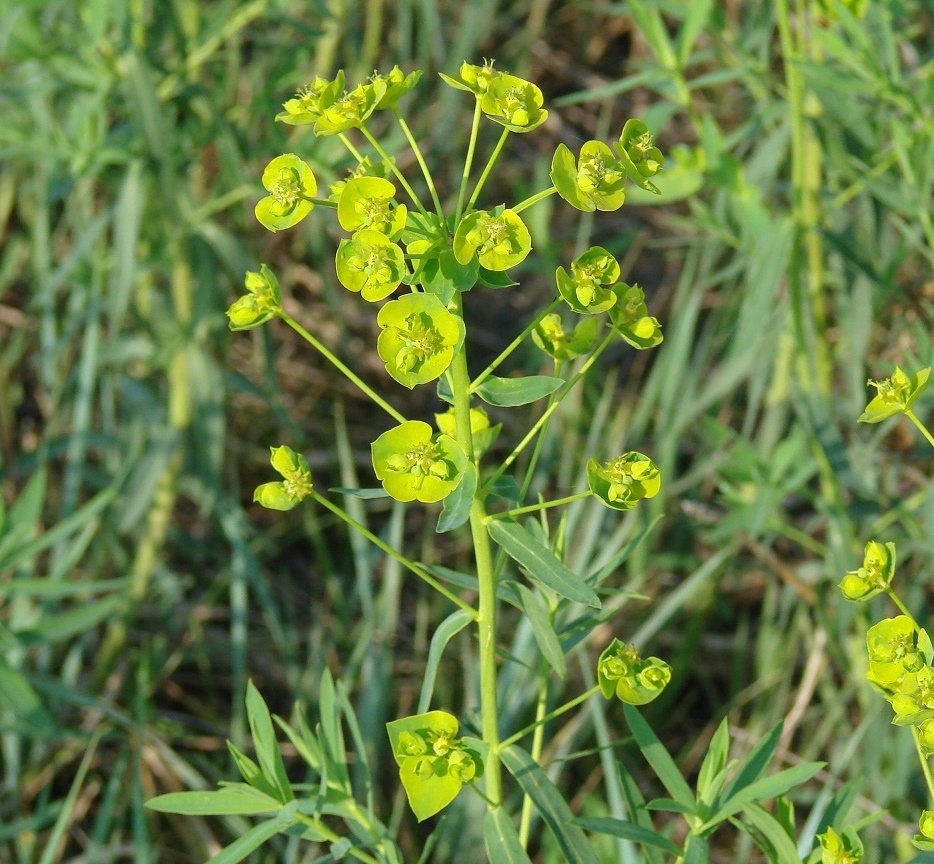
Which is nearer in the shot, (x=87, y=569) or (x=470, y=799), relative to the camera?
(x=470, y=799)

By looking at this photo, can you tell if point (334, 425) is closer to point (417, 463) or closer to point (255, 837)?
point (255, 837)

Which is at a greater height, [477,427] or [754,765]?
[477,427]

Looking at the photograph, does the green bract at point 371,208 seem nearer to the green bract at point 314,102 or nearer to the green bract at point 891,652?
the green bract at point 314,102

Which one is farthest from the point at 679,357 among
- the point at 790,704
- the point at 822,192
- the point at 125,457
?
the point at 125,457

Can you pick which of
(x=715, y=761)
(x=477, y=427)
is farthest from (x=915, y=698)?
(x=477, y=427)

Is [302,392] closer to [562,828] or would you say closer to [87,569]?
[87,569]
